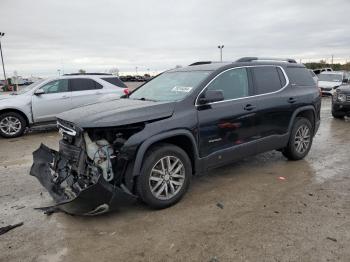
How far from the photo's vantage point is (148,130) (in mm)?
Answer: 4008

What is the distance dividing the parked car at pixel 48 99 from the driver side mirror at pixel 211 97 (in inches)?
229

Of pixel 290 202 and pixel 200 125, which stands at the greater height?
pixel 200 125

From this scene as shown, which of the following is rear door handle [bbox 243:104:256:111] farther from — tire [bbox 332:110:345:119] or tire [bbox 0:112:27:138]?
tire [bbox 332:110:345:119]

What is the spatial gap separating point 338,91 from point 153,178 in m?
9.94

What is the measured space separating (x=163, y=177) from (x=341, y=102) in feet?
30.9

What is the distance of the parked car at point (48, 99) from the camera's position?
9.59 m

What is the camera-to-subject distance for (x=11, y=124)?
9594mm

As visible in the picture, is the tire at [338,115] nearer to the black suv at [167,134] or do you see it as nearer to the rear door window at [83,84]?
the black suv at [167,134]

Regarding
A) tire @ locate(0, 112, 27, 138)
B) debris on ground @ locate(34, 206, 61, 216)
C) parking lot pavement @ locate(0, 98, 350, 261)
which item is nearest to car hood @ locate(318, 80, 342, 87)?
parking lot pavement @ locate(0, 98, 350, 261)

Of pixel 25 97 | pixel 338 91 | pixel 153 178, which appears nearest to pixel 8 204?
pixel 153 178

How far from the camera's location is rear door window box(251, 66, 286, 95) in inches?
214

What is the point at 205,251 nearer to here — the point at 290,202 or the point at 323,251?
the point at 323,251

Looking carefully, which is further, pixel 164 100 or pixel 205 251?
pixel 164 100

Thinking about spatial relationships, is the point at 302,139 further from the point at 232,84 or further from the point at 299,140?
the point at 232,84
